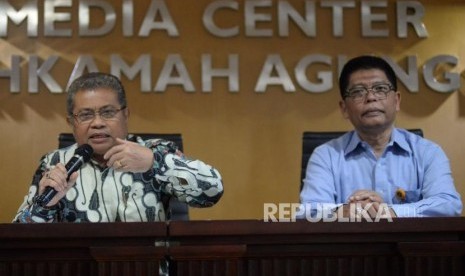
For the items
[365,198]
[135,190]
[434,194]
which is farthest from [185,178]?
[434,194]

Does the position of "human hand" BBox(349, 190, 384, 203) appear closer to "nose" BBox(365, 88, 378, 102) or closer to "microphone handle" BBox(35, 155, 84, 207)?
"nose" BBox(365, 88, 378, 102)

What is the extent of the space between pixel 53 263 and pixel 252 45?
264cm

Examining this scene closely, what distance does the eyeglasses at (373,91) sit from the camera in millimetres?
2852

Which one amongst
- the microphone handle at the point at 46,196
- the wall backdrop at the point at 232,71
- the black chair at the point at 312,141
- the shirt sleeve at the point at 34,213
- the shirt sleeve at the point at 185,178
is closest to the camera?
the microphone handle at the point at 46,196

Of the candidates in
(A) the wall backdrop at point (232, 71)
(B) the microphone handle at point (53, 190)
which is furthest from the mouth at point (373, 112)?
(A) the wall backdrop at point (232, 71)

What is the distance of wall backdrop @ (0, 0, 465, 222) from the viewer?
4.16m

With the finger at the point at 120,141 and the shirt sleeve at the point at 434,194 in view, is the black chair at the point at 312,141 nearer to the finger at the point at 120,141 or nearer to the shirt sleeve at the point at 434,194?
the shirt sleeve at the point at 434,194

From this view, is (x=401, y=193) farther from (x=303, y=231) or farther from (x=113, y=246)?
(x=113, y=246)

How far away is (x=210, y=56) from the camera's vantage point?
4234 millimetres

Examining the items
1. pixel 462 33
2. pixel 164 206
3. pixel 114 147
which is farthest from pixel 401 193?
pixel 462 33

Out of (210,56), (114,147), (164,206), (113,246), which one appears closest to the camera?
(113,246)

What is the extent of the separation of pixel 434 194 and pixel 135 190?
109 centimetres

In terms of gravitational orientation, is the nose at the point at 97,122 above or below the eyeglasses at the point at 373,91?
below

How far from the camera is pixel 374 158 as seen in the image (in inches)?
115
